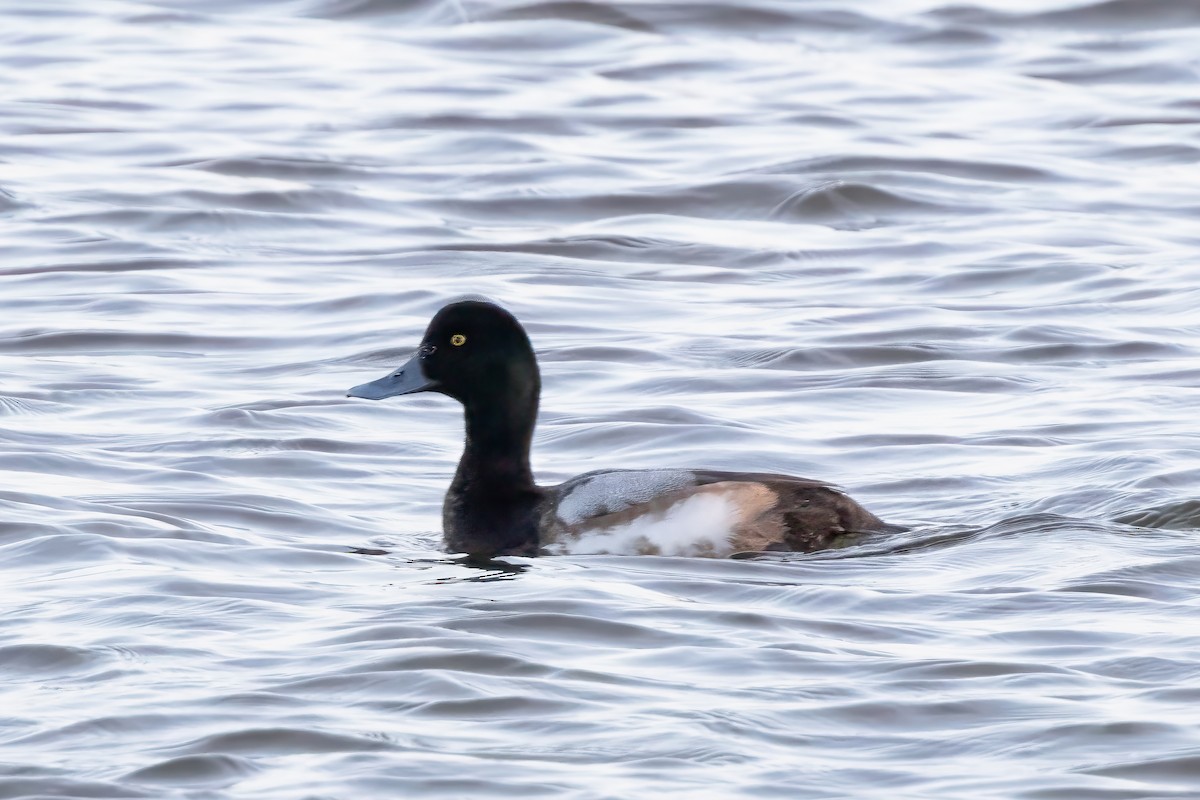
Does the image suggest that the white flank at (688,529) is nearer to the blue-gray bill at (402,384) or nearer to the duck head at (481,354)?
the duck head at (481,354)

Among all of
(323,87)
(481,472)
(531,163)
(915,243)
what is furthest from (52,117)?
(481,472)

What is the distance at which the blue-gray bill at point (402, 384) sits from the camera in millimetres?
8617

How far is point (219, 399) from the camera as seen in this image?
10.5m

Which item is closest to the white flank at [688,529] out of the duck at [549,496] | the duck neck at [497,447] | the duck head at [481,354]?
the duck at [549,496]

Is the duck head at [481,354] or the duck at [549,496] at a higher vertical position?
the duck head at [481,354]

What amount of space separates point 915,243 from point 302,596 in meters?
7.66

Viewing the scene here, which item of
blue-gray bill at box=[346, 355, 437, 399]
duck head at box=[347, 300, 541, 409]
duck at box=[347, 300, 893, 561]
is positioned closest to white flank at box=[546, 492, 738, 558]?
duck at box=[347, 300, 893, 561]

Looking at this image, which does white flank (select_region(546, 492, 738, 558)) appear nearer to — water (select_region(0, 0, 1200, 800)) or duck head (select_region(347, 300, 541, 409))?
water (select_region(0, 0, 1200, 800))

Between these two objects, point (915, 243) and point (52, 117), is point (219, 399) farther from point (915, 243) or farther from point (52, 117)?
point (52, 117)

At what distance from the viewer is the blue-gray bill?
8.62 m

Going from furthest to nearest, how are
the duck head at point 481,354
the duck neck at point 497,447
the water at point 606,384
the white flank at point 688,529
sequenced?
the duck head at point 481,354 < the duck neck at point 497,447 < the white flank at point 688,529 < the water at point 606,384

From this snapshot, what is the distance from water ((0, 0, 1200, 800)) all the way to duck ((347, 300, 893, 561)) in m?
0.12

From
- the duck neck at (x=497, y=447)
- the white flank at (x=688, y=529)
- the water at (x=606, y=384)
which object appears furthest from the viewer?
the duck neck at (x=497, y=447)

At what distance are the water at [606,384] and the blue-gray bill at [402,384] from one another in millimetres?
438
